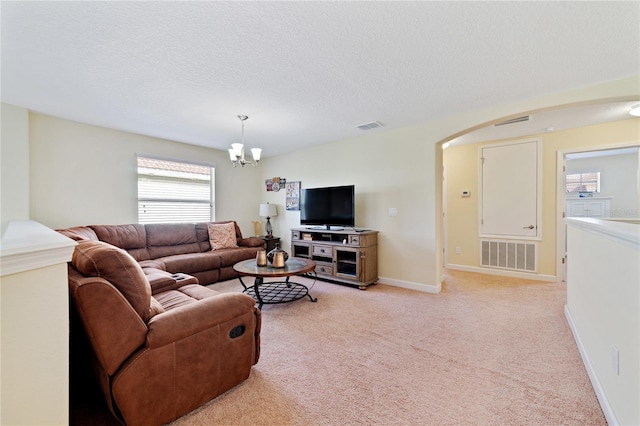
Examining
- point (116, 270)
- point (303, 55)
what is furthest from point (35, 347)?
point (303, 55)

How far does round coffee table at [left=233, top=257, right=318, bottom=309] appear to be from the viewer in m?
2.89

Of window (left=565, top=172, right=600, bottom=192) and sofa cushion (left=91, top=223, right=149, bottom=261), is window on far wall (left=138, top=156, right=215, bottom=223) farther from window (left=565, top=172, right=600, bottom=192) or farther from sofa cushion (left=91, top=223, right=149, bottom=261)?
window (left=565, top=172, right=600, bottom=192)

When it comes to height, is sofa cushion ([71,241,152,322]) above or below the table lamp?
below

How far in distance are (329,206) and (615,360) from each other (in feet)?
11.5

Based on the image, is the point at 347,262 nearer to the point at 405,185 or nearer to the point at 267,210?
the point at 405,185

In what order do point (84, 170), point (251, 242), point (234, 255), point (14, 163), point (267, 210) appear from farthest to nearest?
point (267, 210)
point (251, 242)
point (234, 255)
point (84, 170)
point (14, 163)

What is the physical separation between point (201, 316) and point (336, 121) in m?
3.02

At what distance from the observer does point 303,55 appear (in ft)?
6.81

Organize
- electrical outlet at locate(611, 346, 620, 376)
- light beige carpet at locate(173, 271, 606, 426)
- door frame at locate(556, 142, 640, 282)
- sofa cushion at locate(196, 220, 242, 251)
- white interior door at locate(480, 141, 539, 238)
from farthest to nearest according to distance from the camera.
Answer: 1. sofa cushion at locate(196, 220, 242, 251)
2. white interior door at locate(480, 141, 539, 238)
3. door frame at locate(556, 142, 640, 282)
4. light beige carpet at locate(173, 271, 606, 426)
5. electrical outlet at locate(611, 346, 620, 376)

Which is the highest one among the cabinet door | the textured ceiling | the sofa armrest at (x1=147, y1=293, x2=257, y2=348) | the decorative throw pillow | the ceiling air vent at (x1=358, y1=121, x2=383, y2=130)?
the ceiling air vent at (x1=358, y1=121, x2=383, y2=130)

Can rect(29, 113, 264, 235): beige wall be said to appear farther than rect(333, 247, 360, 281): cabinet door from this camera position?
No

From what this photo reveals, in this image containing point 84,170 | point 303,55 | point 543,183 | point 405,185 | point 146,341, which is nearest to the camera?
Answer: point 146,341

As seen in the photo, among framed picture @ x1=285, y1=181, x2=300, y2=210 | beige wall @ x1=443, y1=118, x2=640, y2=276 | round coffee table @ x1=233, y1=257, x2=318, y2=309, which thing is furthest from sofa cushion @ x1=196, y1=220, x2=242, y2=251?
beige wall @ x1=443, y1=118, x2=640, y2=276

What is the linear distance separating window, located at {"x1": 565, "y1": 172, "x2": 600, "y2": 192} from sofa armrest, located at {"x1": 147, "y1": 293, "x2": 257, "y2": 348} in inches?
323
